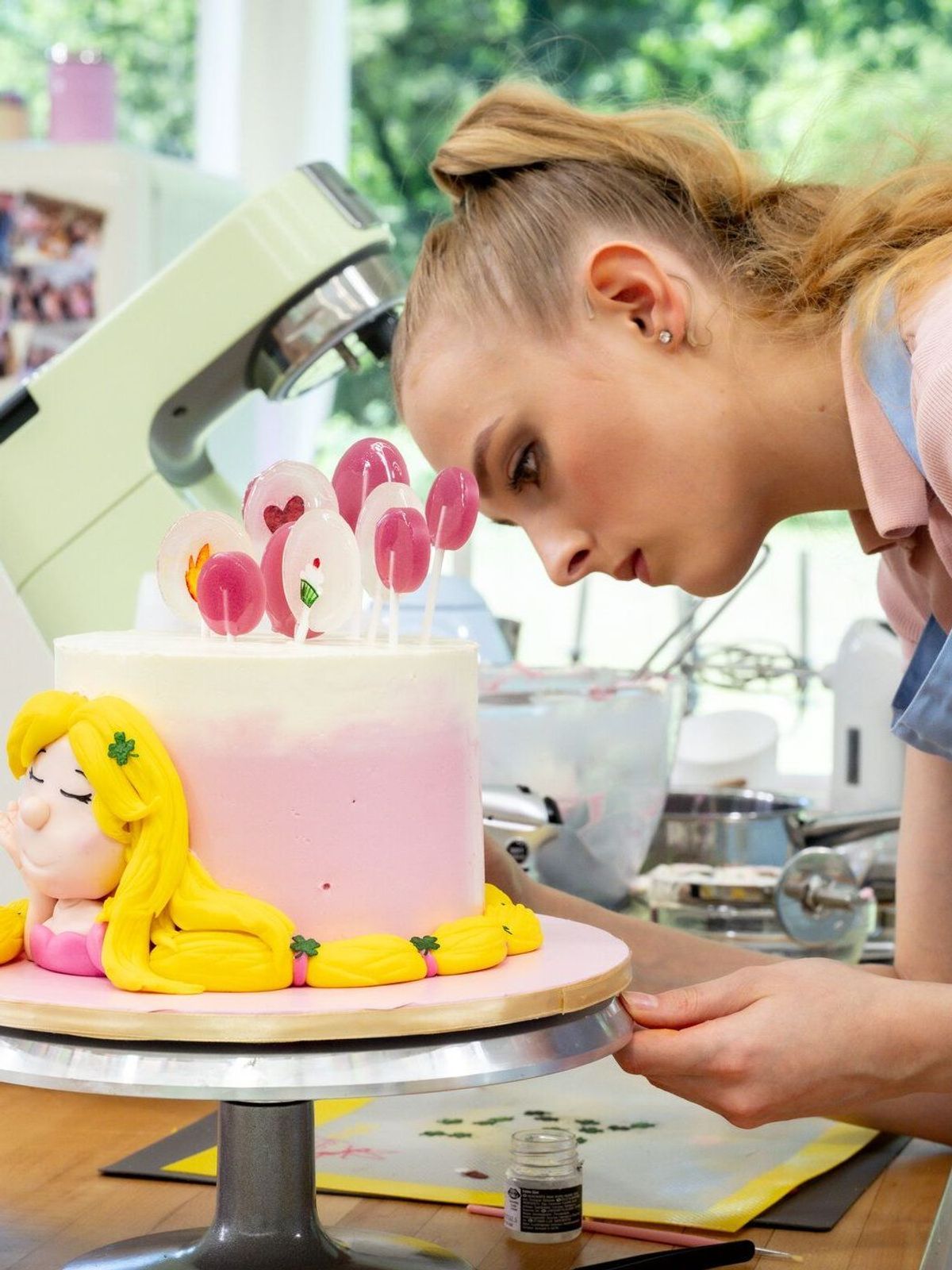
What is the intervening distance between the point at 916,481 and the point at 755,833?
0.67 metres

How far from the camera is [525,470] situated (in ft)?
3.56

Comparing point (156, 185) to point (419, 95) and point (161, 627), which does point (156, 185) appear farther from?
point (419, 95)

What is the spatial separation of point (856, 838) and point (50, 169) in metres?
1.58

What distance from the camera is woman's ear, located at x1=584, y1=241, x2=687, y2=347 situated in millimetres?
1073

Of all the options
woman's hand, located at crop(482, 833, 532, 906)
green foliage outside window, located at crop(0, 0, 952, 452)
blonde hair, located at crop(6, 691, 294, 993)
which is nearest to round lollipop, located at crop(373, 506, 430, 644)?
blonde hair, located at crop(6, 691, 294, 993)

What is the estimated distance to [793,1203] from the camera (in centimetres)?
98

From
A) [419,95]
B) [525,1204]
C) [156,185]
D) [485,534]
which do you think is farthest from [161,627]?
[419,95]

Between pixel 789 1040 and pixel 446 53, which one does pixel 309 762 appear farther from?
pixel 446 53

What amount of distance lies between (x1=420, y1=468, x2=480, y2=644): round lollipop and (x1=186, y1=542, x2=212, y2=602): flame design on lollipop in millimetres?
118

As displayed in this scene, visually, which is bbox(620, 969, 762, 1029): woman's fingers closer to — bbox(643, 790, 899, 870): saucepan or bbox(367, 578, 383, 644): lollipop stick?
bbox(367, 578, 383, 644): lollipop stick

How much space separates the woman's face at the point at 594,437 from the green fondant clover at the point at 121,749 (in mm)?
385

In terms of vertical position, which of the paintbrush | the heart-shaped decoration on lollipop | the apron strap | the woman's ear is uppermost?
the woman's ear

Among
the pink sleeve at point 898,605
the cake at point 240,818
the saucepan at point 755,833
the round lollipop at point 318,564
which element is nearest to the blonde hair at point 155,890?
the cake at point 240,818

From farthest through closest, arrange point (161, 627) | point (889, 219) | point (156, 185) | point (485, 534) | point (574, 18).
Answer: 1. point (574, 18)
2. point (485, 534)
3. point (156, 185)
4. point (161, 627)
5. point (889, 219)
